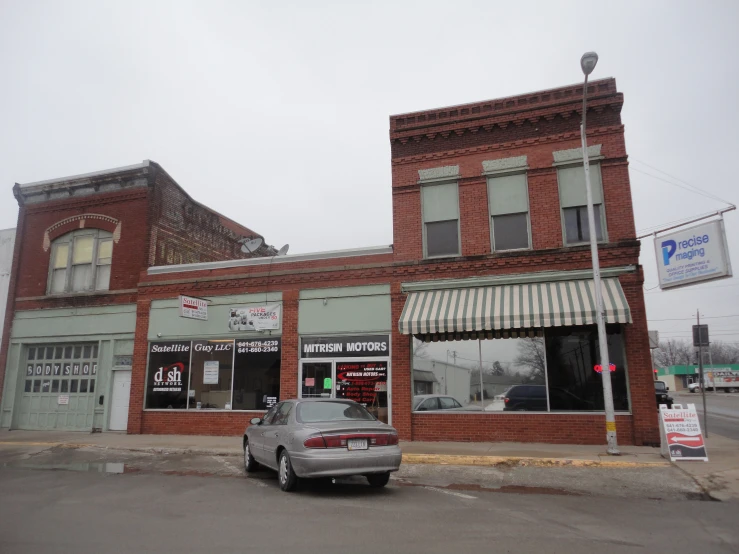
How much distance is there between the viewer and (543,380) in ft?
48.0

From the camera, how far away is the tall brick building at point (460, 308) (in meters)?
14.3

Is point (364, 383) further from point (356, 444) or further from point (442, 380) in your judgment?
point (356, 444)

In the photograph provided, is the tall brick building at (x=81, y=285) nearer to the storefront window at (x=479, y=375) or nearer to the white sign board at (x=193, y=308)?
the white sign board at (x=193, y=308)

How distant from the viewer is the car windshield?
9516 mm

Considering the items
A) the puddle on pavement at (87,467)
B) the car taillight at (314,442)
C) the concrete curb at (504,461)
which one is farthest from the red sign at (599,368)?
the puddle on pavement at (87,467)

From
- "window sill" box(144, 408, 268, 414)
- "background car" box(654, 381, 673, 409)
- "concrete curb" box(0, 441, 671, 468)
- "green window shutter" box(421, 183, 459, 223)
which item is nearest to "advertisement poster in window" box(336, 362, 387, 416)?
"window sill" box(144, 408, 268, 414)

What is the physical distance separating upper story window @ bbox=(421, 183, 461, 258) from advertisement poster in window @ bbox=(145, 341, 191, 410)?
869 cm

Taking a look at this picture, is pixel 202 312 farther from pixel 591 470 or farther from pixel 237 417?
pixel 591 470

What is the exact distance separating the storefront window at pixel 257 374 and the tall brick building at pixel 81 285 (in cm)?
451

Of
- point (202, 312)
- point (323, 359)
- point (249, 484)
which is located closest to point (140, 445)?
point (202, 312)

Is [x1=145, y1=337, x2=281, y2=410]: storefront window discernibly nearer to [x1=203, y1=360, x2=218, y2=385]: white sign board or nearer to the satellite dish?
[x1=203, y1=360, x2=218, y2=385]: white sign board

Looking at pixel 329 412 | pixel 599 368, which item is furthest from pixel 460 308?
pixel 329 412

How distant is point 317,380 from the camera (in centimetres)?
1678

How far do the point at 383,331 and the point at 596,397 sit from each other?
19.5 feet
